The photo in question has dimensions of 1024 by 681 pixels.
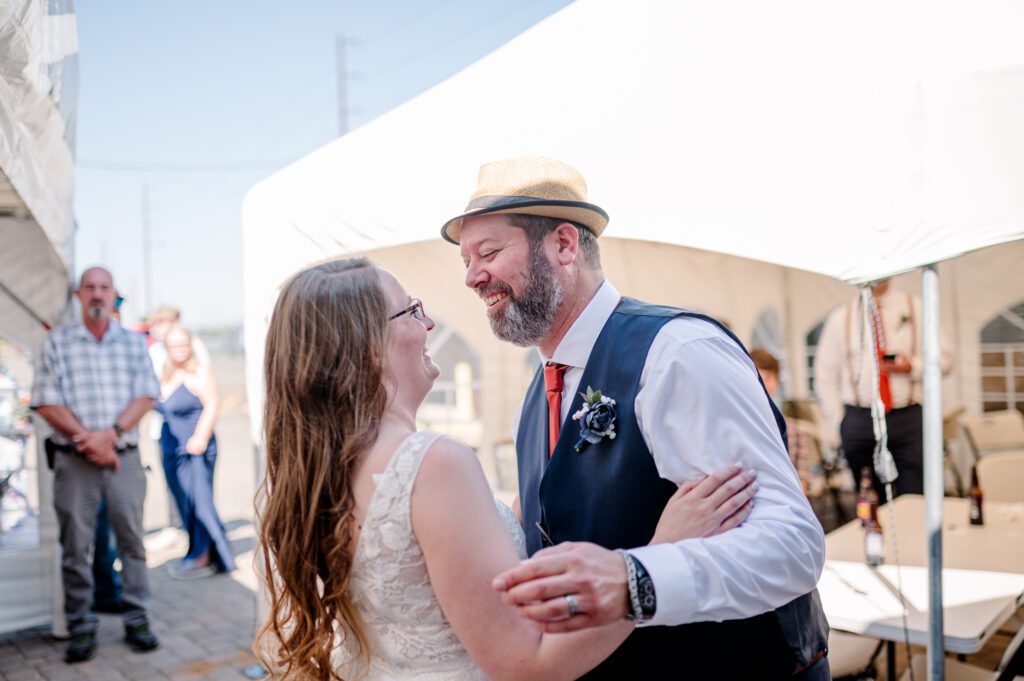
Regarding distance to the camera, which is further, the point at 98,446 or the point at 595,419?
the point at 98,446

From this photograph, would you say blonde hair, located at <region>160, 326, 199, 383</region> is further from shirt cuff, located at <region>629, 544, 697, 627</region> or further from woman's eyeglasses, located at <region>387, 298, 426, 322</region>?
shirt cuff, located at <region>629, 544, 697, 627</region>

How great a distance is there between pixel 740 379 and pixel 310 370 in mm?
868

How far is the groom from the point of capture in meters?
1.29

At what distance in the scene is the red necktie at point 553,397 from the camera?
1.95 metres

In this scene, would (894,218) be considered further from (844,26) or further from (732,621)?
(732,621)

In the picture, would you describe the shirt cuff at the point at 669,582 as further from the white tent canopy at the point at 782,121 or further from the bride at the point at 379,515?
the white tent canopy at the point at 782,121

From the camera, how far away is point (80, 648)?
468 centimetres

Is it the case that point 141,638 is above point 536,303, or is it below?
below

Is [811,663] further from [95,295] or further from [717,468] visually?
[95,295]

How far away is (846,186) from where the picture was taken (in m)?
→ 2.26

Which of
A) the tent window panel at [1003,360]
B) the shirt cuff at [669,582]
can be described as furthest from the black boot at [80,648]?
the tent window panel at [1003,360]

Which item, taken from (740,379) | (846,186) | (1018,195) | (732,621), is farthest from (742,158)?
(732,621)

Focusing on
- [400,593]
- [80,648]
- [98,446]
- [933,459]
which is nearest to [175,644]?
[80,648]

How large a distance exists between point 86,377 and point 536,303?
3.75 m
